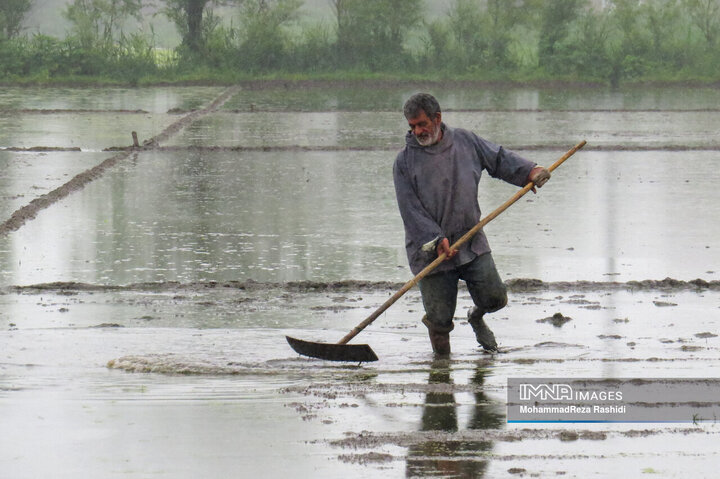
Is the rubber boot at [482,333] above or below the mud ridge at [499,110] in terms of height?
below

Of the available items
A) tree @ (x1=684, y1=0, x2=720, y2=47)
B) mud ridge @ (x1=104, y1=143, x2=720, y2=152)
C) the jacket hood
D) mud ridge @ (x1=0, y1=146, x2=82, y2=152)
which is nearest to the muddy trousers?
the jacket hood

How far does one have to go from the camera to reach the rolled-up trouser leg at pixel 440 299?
252 inches

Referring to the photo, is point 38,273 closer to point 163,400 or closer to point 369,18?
point 163,400

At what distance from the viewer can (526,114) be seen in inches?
958

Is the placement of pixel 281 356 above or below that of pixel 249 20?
below

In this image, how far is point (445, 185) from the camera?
20.6ft

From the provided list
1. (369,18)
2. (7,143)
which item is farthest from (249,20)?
(7,143)

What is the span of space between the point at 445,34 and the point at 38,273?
100ft

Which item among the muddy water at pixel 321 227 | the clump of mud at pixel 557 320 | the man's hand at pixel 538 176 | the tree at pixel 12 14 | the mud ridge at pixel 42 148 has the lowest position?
the clump of mud at pixel 557 320

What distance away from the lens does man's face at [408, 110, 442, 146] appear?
6.17 metres

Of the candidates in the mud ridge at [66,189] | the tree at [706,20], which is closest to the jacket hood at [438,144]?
the mud ridge at [66,189]

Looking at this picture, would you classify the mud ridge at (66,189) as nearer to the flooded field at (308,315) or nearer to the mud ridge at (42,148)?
the flooded field at (308,315)

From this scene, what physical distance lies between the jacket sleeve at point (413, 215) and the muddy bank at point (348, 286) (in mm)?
1826

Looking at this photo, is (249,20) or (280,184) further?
(249,20)
